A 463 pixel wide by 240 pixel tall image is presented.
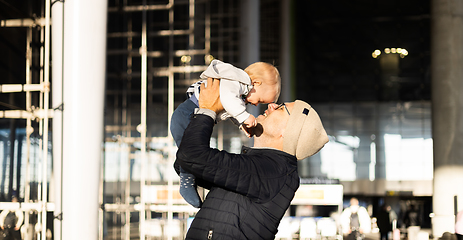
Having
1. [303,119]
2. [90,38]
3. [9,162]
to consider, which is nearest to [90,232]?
[90,38]

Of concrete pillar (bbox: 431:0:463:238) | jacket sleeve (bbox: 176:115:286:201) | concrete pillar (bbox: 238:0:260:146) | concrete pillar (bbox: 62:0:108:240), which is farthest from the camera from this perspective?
concrete pillar (bbox: 431:0:463:238)

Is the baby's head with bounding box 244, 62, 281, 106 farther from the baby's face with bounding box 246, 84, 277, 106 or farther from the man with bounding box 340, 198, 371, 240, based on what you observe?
the man with bounding box 340, 198, 371, 240

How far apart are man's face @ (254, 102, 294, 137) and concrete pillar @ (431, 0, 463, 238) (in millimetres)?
14848

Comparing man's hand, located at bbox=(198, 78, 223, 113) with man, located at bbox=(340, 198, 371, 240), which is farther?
man, located at bbox=(340, 198, 371, 240)

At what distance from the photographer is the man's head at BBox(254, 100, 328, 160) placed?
6.24 ft

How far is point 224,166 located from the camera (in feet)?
5.60

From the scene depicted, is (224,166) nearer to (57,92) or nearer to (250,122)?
(250,122)

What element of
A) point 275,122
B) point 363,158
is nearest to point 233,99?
point 275,122

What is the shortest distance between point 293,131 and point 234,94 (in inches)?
9.9

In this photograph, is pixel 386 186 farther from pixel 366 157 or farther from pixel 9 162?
pixel 9 162

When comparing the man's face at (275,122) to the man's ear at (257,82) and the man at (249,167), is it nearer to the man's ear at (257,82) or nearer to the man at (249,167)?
the man at (249,167)

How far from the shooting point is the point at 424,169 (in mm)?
36594

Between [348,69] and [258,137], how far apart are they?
119 ft

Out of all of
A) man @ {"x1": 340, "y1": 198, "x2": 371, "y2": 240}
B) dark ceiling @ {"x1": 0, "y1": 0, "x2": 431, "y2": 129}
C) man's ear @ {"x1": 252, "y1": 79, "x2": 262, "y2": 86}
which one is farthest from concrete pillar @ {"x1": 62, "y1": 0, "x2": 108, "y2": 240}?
dark ceiling @ {"x1": 0, "y1": 0, "x2": 431, "y2": 129}
